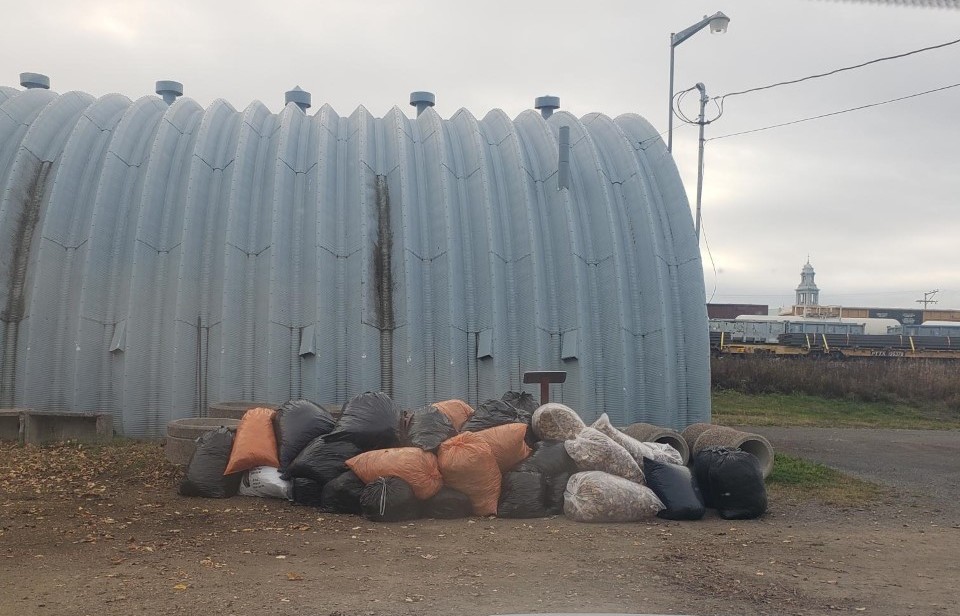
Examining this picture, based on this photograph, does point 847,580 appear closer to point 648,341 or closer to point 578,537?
point 578,537

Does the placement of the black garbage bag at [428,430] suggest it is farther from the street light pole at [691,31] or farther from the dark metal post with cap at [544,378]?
the street light pole at [691,31]

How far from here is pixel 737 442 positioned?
9.32 m

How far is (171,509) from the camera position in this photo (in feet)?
24.3

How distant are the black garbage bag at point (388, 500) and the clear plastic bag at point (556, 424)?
1467 mm

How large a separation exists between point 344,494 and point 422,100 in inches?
425

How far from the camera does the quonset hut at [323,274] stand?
1152cm

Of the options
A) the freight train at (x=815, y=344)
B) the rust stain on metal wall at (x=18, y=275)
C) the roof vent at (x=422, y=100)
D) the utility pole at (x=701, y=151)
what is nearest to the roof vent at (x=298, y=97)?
the roof vent at (x=422, y=100)

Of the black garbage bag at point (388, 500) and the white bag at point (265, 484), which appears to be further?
the white bag at point (265, 484)

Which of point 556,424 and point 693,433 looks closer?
point 556,424

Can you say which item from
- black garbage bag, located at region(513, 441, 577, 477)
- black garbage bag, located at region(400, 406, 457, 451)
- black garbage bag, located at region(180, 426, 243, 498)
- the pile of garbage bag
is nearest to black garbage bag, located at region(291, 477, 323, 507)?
the pile of garbage bag

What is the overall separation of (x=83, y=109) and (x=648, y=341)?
33.2 feet

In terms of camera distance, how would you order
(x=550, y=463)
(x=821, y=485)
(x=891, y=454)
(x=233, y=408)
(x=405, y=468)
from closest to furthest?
(x=405, y=468)
(x=550, y=463)
(x=821, y=485)
(x=233, y=408)
(x=891, y=454)

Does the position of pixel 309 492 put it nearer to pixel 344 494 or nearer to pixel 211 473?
pixel 344 494

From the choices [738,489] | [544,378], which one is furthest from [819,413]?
[738,489]
